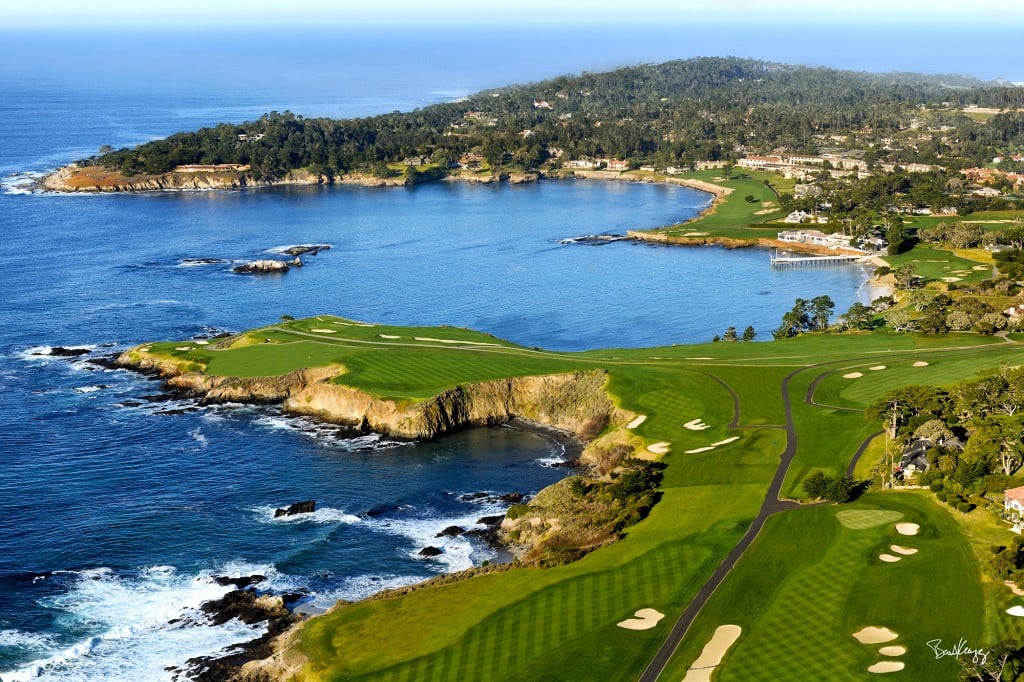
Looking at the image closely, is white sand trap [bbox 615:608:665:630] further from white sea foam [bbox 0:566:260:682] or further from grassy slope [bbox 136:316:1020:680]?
white sea foam [bbox 0:566:260:682]

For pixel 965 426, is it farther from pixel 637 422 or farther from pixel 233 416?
pixel 233 416

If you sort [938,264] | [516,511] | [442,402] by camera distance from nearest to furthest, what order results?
1. [516,511]
2. [442,402]
3. [938,264]

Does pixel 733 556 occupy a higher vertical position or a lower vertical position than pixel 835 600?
higher

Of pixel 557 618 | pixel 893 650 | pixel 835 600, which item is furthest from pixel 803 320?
pixel 557 618

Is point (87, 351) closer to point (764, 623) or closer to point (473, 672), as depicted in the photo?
point (473, 672)

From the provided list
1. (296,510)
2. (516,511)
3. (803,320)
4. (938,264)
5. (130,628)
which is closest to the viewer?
(130,628)

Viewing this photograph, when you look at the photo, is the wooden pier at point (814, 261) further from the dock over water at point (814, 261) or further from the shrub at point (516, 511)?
the shrub at point (516, 511)

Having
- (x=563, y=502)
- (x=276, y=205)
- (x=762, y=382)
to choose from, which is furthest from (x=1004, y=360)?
(x=276, y=205)

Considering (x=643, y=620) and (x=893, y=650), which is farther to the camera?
(x=643, y=620)
